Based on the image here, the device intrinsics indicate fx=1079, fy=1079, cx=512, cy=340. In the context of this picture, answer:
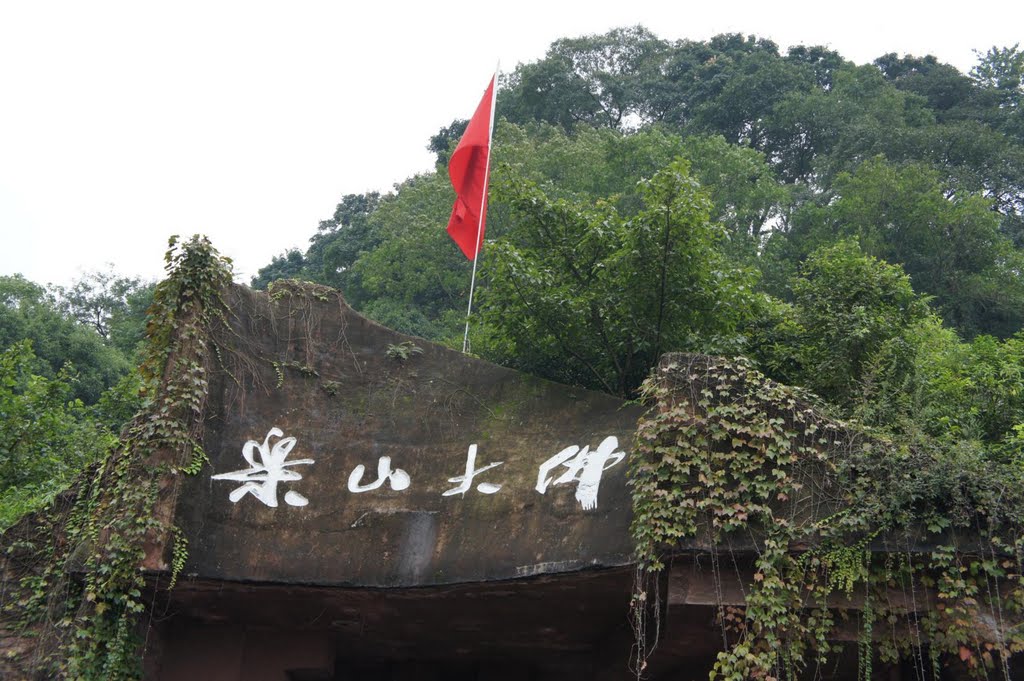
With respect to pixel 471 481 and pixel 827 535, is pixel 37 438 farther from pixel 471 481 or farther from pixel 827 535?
pixel 827 535

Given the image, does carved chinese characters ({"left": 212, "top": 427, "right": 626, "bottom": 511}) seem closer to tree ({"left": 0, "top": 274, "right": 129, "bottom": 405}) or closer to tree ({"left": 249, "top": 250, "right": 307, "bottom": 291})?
tree ({"left": 0, "top": 274, "right": 129, "bottom": 405})

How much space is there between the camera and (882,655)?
285 inches

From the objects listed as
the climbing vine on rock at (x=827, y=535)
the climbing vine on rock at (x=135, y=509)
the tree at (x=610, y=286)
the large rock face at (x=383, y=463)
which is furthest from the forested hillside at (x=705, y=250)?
the climbing vine on rock at (x=135, y=509)

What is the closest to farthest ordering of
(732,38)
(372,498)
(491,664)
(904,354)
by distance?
(372,498), (491,664), (904,354), (732,38)

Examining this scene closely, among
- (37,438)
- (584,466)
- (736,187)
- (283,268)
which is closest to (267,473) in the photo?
(584,466)

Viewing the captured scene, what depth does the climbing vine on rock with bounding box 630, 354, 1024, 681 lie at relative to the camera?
23.1 ft

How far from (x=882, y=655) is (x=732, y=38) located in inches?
1372

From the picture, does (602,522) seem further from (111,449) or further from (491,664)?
(111,449)

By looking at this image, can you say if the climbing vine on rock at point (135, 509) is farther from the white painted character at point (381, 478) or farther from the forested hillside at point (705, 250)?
the forested hillside at point (705, 250)

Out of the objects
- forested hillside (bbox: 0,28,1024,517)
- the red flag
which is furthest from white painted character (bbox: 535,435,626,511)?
the red flag

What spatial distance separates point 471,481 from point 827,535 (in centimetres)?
278

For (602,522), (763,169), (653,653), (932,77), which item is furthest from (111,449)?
(932,77)

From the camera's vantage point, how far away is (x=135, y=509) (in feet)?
26.6

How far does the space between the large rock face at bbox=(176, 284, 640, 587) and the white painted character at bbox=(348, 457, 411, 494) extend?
0.05 ft
